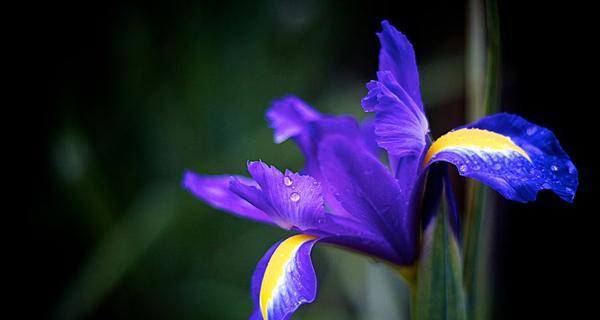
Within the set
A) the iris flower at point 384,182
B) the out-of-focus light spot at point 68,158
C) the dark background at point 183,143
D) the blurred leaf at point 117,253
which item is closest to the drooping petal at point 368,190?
the iris flower at point 384,182

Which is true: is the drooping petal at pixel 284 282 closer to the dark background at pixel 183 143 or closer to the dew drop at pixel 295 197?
the dew drop at pixel 295 197

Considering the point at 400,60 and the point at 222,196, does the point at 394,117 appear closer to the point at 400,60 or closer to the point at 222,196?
the point at 400,60

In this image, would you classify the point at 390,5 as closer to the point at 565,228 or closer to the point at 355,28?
the point at 355,28

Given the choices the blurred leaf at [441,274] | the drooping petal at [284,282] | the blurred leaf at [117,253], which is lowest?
the blurred leaf at [117,253]

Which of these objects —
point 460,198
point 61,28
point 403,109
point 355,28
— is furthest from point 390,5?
point 403,109

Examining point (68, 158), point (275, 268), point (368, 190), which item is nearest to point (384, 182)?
point (368, 190)

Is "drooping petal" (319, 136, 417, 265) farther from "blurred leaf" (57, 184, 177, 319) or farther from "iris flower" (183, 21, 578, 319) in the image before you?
"blurred leaf" (57, 184, 177, 319)

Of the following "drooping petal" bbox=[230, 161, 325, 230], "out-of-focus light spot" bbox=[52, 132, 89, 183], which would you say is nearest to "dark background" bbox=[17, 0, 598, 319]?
"out-of-focus light spot" bbox=[52, 132, 89, 183]
